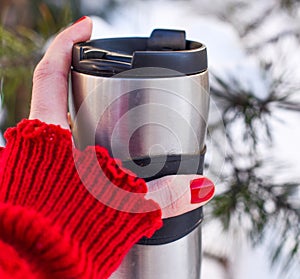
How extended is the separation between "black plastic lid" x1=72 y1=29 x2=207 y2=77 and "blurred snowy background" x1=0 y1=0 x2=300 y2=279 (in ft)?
0.24

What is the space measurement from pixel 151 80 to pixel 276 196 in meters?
0.17

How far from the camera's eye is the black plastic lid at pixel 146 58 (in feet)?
0.76

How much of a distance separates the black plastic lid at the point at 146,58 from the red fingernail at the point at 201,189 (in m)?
0.06

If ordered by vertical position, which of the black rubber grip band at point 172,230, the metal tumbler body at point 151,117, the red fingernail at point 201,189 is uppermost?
the metal tumbler body at point 151,117

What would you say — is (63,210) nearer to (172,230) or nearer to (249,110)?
(172,230)

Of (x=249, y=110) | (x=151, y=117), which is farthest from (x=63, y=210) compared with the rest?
(x=249, y=110)

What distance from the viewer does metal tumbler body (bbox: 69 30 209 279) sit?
236 millimetres

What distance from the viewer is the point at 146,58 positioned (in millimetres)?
232

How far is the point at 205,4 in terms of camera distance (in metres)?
0.44

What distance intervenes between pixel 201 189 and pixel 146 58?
0.08m

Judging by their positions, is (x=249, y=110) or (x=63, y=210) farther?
(x=249, y=110)

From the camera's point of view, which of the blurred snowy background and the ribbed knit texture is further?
the blurred snowy background

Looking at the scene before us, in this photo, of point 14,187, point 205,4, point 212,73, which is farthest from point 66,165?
point 205,4

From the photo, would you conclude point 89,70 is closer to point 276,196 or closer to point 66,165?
point 66,165
